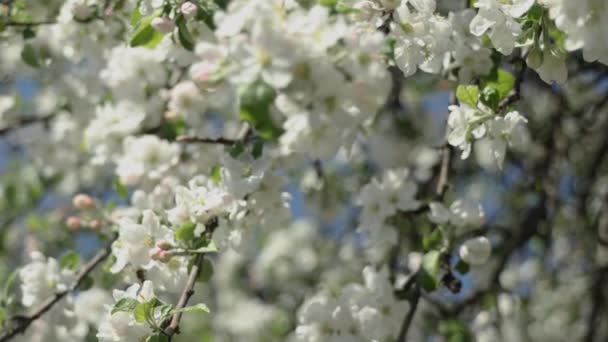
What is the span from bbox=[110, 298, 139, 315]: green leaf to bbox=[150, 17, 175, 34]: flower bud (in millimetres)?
586

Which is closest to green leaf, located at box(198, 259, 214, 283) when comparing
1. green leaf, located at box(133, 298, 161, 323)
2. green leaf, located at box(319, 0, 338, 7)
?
green leaf, located at box(133, 298, 161, 323)

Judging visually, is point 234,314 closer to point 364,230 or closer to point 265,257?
point 265,257

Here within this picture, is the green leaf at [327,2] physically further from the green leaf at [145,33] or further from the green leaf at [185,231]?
the green leaf at [185,231]

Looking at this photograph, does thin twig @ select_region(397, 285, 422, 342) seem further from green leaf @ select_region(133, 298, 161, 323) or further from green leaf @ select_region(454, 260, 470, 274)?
green leaf @ select_region(133, 298, 161, 323)

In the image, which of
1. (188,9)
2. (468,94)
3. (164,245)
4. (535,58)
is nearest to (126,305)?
(164,245)

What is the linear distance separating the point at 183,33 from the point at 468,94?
2.11ft

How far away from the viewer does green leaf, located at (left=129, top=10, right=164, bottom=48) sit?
195cm

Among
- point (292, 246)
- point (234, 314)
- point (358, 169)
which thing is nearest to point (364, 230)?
point (358, 169)

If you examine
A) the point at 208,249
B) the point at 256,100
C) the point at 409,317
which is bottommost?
the point at 409,317

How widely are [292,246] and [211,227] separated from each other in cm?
300

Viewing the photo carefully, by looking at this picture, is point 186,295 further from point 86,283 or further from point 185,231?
point 86,283

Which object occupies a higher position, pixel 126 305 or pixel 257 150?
pixel 257 150

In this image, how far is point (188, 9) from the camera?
189 centimetres

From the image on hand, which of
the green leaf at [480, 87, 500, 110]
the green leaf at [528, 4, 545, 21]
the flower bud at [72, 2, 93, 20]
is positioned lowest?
the flower bud at [72, 2, 93, 20]
